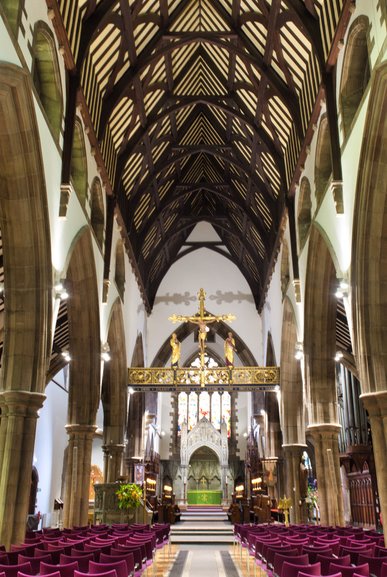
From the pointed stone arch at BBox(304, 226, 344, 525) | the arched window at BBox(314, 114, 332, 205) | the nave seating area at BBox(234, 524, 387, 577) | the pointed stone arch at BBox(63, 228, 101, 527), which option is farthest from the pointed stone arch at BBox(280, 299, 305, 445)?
the nave seating area at BBox(234, 524, 387, 577)

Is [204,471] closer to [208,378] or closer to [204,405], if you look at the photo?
[204,405]

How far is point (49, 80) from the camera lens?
1017cm

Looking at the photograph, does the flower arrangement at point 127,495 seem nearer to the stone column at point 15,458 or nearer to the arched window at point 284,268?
the stone column at point 15,458

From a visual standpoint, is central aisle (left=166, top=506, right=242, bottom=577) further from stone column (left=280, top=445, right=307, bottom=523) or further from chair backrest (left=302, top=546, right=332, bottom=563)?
chair backrest (left=302, top=546, right=332, bottom=563)

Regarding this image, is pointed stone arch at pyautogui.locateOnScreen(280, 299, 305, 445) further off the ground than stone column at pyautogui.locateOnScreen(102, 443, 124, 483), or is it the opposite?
pointed stone arch at pyautogui.locateOnScreen(280, 299, 305, 445)

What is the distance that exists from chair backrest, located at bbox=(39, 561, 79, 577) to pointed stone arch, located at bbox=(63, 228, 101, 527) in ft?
26.6

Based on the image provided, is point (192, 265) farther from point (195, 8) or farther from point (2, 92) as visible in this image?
point (2, 92)

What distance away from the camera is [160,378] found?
1809 centimetres

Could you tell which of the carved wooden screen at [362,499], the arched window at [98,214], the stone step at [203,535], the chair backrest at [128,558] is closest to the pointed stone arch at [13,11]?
the arched window at [98,214]

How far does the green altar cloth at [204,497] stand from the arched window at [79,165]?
2216 centimetres

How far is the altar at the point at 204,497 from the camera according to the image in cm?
3014

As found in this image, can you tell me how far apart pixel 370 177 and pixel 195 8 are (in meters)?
8.80

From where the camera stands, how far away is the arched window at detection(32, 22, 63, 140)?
9.80m

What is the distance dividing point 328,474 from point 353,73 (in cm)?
856
